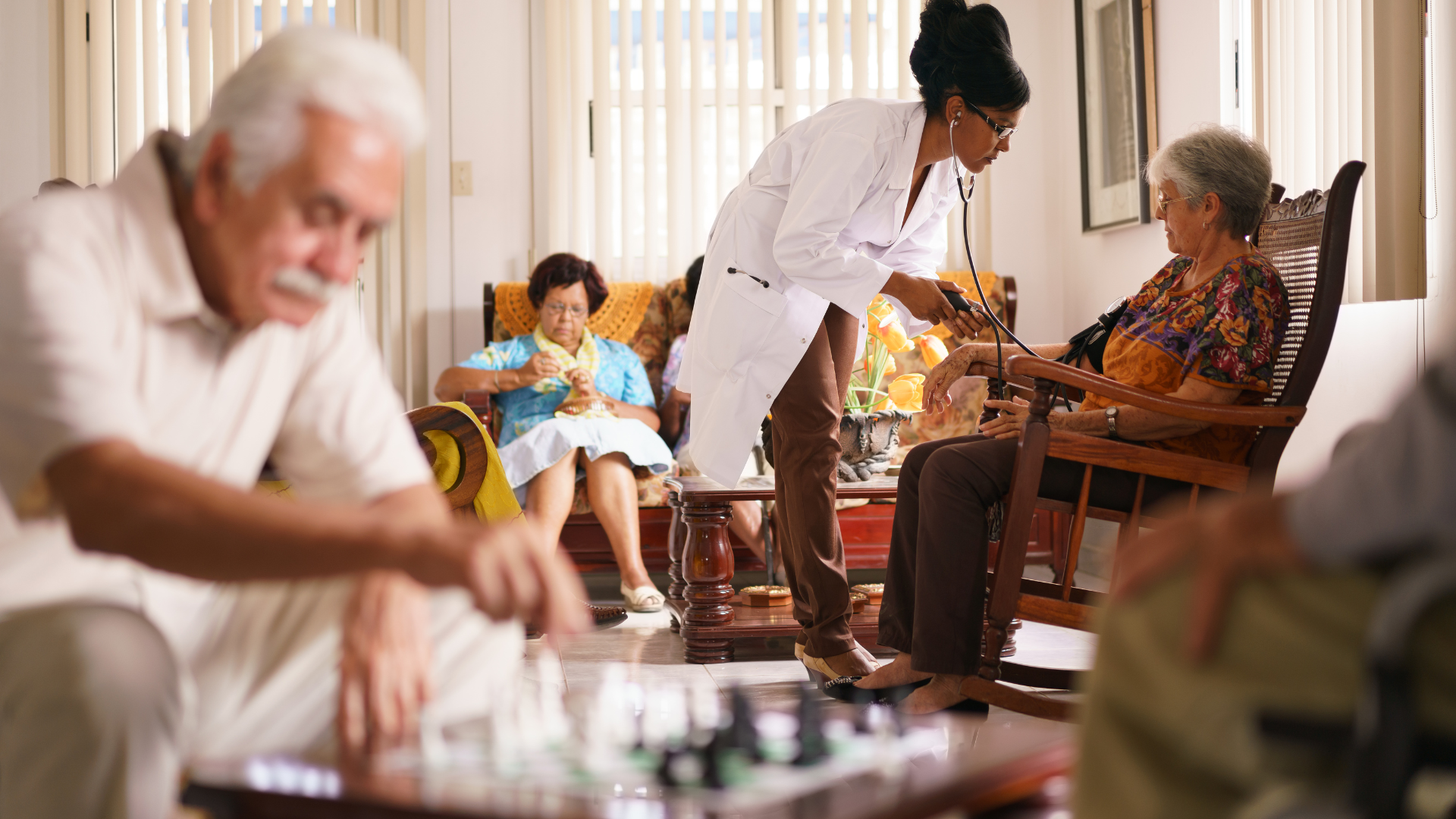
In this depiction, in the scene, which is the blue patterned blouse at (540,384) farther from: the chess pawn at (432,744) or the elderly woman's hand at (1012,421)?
the chess pawn at (432,744)

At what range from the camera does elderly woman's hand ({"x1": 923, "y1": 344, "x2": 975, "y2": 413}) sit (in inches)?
98.0

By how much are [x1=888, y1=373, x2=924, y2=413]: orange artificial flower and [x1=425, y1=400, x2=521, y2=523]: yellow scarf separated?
1061 mm

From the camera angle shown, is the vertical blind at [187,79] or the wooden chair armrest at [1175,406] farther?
the vertical blind at [187,79]

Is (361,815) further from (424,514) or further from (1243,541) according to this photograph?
(1243,541)

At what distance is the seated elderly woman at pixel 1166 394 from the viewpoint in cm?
215

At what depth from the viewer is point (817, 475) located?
2.51 m

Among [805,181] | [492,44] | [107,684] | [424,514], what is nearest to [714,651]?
[805,181]

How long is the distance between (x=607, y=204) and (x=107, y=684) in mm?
4112

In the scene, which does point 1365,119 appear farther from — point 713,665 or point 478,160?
point 478,160

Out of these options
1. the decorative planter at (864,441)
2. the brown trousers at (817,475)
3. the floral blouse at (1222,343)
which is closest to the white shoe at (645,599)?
the decorative planter at (864,441)

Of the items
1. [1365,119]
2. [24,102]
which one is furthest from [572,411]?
[24,102]

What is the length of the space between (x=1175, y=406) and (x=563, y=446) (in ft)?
6.95

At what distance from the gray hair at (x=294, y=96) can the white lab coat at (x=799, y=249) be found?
1467 mm

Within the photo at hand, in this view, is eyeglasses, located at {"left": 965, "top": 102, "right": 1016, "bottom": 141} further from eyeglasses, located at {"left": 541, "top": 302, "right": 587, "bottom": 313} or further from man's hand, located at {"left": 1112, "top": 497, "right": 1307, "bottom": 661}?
eyeglasses, located at {"left": 541, "top": 302, "right": 587, "bottom": 313}
